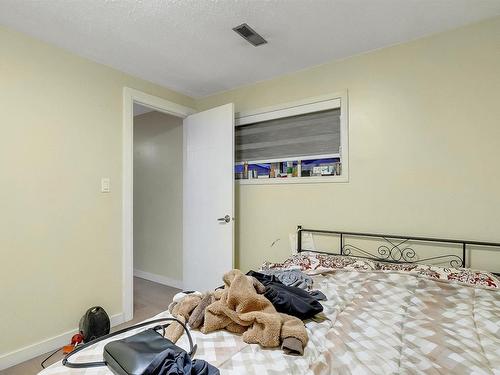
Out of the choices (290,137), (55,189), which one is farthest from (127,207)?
(290,137)

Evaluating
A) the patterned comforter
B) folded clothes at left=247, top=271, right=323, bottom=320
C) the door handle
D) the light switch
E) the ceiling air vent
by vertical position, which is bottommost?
the patterned comforter

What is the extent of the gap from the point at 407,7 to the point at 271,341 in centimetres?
210

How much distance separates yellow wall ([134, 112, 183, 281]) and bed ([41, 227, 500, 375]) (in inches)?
80.8

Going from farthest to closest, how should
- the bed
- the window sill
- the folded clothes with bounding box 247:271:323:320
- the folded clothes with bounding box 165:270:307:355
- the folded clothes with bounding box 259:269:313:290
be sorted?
the window sill, the folded clothes with bounding box 259:269:313:290, the folded clothes with bounding box 247:271:323:320, the folded clothes with bounding box 165:270:307:355, the bed

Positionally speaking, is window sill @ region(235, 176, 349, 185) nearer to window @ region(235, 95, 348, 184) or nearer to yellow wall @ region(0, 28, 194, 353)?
window @ region(235, 95, 348, 184)

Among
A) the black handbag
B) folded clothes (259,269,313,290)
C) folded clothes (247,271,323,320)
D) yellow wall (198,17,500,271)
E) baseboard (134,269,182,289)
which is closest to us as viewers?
the black handbag

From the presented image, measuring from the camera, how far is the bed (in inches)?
36.8

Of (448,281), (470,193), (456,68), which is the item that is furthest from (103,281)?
(456,68)

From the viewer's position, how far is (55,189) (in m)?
2.17

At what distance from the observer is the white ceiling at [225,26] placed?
1731mm

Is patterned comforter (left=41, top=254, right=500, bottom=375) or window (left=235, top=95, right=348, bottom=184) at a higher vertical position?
window (left=235, top=95, right=348, bottom=184)

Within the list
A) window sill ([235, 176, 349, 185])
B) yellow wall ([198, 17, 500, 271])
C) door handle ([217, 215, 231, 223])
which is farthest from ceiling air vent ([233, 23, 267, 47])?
door handle ([217, 215, 231, 223])

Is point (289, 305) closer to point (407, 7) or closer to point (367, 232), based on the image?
point (367, 232)

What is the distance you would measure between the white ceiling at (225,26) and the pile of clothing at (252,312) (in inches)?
66.0
